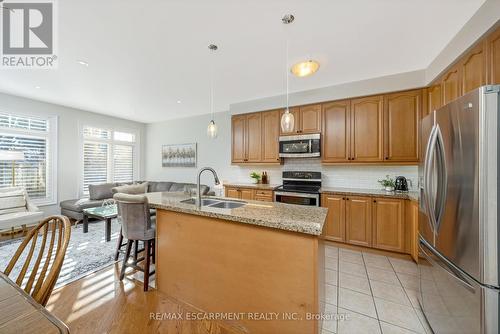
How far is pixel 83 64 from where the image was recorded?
270 centimetres

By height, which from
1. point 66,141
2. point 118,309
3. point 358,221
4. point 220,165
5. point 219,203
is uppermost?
point 66,141

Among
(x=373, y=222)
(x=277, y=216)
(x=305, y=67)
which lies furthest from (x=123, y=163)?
(x=373, y=222)

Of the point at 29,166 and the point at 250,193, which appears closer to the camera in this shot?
the point at 250,193

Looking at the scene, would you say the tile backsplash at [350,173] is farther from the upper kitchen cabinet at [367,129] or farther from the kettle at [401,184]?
the upper kitchen cabinet at [367,129]

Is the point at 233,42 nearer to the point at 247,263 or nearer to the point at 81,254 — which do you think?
the point at 247,263

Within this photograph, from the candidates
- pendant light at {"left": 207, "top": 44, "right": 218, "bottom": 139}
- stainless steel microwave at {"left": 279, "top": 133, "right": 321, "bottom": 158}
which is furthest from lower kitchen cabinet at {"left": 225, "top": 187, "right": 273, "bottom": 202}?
pendant light at {"left": 207, "top": 44, "right": 218, "bottom": 139}

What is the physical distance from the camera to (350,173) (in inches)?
142

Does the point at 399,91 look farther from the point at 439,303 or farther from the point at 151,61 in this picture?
the point at 151,61

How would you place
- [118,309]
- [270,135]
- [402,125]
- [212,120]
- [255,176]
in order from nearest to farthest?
[118,309]
[212,120]
[402,125]
[270,135]
[255,176]

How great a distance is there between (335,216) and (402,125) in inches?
67.0

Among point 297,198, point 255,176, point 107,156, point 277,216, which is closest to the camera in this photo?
point 277,216

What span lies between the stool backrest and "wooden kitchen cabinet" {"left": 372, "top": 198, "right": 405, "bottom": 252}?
A: 9.96 ft

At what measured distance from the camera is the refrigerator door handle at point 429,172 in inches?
61.2

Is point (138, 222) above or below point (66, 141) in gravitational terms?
below
